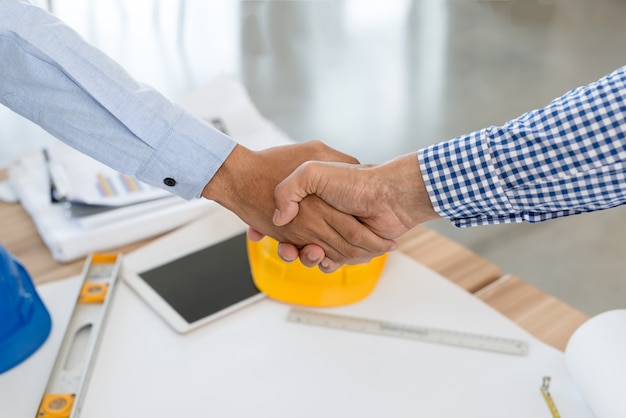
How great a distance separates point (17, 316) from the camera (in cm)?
114

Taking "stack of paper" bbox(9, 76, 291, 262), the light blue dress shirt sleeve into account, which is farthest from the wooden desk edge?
the light blue dress shirt sleeve

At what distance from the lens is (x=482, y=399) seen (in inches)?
41.9

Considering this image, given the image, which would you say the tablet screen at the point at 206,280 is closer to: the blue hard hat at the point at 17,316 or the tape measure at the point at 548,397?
the blue hard hat at the point at 17,316

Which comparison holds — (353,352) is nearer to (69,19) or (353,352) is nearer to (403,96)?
(403,96)

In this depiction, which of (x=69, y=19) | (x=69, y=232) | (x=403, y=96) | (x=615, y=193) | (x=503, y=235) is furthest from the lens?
(x=69, y=19)

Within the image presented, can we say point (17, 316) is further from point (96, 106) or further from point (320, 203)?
point (320, 203)

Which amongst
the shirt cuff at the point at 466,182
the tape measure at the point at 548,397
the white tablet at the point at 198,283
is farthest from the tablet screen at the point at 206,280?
the tape measure at the point at 548,397

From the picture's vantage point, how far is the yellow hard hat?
48.9 inches

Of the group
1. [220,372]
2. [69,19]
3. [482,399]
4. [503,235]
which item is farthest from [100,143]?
[69,19]

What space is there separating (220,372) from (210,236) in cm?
37

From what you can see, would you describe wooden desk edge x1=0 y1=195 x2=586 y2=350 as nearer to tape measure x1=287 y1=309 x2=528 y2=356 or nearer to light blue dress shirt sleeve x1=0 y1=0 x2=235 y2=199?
tape measure x1=287 y1=309 x2=528 y2=356

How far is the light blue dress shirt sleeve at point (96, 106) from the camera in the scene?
3.70 feet

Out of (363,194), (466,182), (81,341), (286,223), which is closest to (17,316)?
(81,341)

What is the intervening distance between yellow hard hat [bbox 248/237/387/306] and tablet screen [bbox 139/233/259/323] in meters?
0.05
